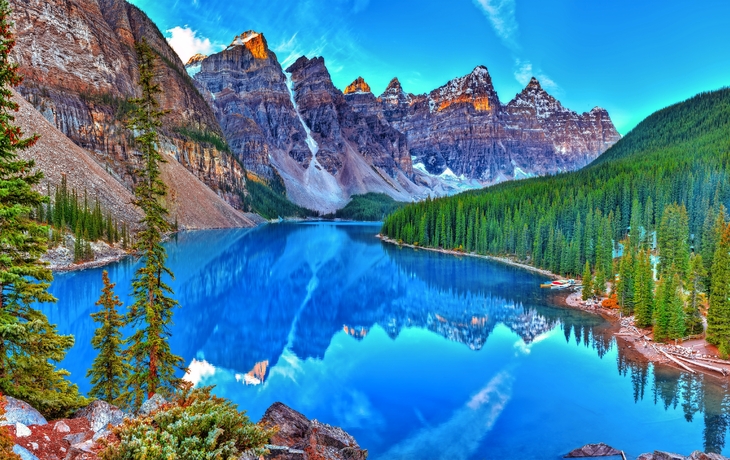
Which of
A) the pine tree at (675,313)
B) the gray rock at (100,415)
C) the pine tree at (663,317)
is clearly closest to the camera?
the gray rock at (100,415)

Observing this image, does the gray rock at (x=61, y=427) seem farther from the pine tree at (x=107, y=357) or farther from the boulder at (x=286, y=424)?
the pine tree at (x=107, y=357)

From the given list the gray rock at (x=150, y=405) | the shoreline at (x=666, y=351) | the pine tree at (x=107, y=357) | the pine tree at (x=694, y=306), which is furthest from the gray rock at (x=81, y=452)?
the pine tree at (x=694, y=306)

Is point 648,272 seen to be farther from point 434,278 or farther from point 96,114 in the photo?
point 96,114

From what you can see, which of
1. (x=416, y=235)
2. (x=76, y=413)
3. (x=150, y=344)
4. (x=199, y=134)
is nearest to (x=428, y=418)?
(x=150, y=344)

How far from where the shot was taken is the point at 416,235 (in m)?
95.5

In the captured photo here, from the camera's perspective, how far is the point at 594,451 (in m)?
15.3

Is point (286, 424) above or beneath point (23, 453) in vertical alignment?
beneath

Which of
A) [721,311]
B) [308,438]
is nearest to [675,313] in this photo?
[721,311]

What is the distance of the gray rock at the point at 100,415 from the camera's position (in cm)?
873

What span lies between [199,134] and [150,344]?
15656cm

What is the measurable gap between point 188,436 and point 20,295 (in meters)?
6.32

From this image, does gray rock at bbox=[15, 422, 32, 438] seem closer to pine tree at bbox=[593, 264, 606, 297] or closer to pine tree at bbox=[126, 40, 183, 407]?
pine tree at bbox=[126, 40, 183, 407]

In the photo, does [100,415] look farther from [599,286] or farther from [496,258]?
[496,258]

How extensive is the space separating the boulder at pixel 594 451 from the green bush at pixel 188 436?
41.6 ft
